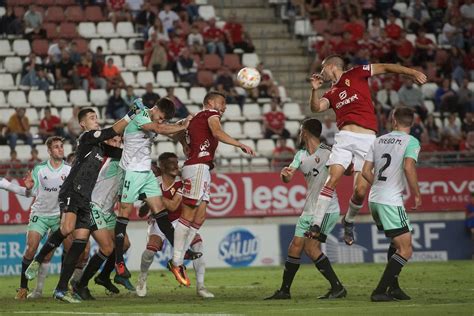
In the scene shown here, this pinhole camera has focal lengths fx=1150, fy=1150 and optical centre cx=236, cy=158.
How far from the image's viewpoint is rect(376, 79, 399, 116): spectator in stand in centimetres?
3209

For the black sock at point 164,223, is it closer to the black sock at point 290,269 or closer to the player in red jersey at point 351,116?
the black sock at point 290,269

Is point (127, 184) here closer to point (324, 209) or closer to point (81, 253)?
point (81, 253)

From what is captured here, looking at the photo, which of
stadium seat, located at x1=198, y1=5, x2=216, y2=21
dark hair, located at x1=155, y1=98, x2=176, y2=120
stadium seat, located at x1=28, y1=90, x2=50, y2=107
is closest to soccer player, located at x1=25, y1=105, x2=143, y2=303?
dark hair, located at x1=155, y1=98, x2=176, y2=120

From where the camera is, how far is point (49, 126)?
92.9 feet

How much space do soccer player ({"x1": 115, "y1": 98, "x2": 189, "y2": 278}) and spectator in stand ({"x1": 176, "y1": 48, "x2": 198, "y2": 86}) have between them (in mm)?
14170

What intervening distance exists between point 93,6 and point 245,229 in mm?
9056

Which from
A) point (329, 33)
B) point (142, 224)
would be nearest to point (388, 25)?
point (329, 33)

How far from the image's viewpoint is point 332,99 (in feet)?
55.7

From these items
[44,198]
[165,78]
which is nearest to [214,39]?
[165,78]

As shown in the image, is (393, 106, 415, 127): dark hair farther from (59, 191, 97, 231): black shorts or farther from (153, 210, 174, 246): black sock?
(59, 191, 97, 231): black shorts

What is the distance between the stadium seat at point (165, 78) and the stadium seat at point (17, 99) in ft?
12.5

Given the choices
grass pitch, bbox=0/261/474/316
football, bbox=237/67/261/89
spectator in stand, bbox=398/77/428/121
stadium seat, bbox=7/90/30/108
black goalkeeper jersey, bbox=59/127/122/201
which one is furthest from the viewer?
spectator in stand, bbox=398/77/428/121

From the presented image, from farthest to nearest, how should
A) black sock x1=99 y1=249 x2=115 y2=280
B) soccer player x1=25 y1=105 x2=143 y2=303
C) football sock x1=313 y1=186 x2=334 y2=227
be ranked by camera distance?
black sock x1=99 y1=249 x2=115 y2=280 → soccer player x1=25 y1=105 x2=143 y2=303 → football sock x1=313 y1=186 x2=334 y2=227

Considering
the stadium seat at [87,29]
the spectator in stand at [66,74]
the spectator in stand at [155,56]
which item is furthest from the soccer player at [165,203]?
the stadium seat at [87,29]
